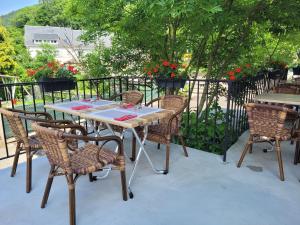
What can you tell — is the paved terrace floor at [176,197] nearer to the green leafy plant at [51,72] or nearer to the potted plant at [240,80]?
the potted plant at [240,80]

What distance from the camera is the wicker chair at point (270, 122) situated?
2732 mm

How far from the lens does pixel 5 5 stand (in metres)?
31.4

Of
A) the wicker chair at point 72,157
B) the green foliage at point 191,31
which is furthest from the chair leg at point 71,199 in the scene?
the green foliage at point 191,31

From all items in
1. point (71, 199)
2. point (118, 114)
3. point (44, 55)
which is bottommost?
point (71, 199)

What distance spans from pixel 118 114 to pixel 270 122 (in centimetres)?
169

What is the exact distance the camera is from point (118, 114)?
104 inches

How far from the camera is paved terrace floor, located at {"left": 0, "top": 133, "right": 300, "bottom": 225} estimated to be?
7.04 ft

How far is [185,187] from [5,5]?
36.9 m

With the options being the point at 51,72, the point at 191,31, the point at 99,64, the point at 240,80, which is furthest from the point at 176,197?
the point at 99,64

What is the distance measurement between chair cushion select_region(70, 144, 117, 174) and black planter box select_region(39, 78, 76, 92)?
1390 millimetres

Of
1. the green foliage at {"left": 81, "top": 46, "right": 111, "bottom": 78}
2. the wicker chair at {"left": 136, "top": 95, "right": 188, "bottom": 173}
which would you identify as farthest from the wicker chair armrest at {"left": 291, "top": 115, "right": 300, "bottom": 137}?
the green foliage at {"left": 81, "top": 46, "right": 111, "bottom": 78}

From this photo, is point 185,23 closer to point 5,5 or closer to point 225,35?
point 225,35

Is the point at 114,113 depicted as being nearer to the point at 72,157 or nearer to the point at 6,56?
the point at 72,157

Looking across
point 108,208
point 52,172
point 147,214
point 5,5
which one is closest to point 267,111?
point 147,214
